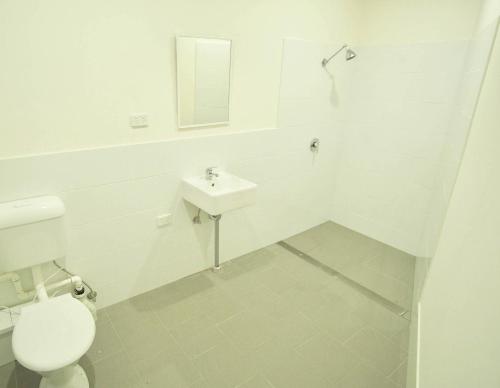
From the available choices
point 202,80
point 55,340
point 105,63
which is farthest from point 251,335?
point 105,63

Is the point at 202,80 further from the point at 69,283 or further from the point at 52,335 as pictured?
the point at 52,335

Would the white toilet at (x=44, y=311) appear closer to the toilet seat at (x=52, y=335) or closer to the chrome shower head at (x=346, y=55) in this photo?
the toilet seat at (x=52, y=335)

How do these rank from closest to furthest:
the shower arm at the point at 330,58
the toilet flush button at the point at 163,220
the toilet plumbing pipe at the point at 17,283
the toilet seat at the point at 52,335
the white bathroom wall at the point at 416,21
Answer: the toilet seat at the point at 52,335 → the toilet plumbing pipe at the point at 17,283 → the toilet flush button at the point at 163,220 → the white bathroom wall at the point at 416,21 → the shower arm at the point at 330,58

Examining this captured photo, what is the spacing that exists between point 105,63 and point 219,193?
0.97m

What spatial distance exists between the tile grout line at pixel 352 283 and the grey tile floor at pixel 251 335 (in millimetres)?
50

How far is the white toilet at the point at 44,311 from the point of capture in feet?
4.24

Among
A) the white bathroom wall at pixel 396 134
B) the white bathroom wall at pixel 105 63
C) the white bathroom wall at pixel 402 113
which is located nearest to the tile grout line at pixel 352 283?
the white bathroom wall at pixel 402 113

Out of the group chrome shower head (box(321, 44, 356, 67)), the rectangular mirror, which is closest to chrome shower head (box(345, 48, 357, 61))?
chrome shower head (box(321, 44, 356, 67))

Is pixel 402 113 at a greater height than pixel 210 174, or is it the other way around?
pixel 402 113

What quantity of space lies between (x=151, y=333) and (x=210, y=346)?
15.4 inches

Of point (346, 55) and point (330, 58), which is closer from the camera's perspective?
point (330, 58)

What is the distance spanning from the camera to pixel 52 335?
1371 mm

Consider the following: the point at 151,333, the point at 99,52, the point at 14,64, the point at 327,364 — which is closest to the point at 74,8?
the point at 99,52

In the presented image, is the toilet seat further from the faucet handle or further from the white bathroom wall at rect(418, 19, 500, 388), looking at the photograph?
the white bathroom wall at rect(418, 19, 500, 388)
